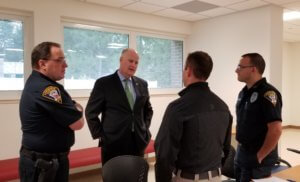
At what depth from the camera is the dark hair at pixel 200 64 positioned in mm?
1560

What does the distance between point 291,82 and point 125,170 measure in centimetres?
781

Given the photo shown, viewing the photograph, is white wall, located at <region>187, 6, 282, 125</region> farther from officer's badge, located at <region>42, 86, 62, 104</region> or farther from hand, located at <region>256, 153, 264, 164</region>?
officer's badge, located at <region>42, 86, 62, 104</region>

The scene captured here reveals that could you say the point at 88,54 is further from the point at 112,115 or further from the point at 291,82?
the point at 291,82

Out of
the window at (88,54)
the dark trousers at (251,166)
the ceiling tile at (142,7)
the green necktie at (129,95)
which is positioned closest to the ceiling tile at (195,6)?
the ceiling tile at (142,7)

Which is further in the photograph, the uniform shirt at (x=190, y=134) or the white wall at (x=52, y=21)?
the white wall at (x=52, y=21)

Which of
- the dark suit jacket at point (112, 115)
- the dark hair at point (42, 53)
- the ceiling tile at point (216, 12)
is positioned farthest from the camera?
the ceiling tile at point (216, 12)

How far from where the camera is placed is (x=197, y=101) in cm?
155

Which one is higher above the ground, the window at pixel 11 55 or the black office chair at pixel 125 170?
the window at pixel 11 55

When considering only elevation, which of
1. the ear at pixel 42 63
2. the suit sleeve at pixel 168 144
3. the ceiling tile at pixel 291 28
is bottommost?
the suit sleeve at pixel 168 144

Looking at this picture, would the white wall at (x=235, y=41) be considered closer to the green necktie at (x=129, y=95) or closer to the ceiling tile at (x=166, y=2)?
the ceiling tile at (x=166, y=2)

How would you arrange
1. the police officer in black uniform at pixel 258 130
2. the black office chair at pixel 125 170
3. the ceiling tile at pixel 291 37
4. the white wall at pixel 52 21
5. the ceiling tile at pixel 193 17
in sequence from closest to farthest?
the black office chair at pixel 125 170
the police officer in black uniform at pixel 258 130
the white wall at pixel 52 21
the ceiling tile at pixel 193 17
the ceiling tile at pixel 291 37

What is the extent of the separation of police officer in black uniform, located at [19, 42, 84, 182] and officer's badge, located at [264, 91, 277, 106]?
4.46 ft

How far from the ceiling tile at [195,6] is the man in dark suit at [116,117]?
200 cm

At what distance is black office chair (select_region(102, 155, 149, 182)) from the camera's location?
167 cm
